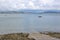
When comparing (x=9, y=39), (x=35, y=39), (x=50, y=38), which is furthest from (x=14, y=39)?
(x=50, y=38)

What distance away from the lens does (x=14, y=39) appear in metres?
9.33

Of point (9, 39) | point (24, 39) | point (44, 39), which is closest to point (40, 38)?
point (44, 39)

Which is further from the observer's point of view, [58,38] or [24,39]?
[58,38]

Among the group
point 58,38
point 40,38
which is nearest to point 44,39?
point 40,38

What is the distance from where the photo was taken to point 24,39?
936 cm

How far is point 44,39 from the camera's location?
9.65 metres

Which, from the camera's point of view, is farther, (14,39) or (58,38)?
(58,38)

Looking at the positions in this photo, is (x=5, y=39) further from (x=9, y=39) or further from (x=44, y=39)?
(x=44, y=39)

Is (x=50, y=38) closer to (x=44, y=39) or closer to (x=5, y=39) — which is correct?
(x=44, y=39)

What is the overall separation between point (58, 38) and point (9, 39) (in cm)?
265

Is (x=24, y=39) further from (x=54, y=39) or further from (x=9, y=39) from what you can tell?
(x=54, y=39)

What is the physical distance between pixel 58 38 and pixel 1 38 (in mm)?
3015

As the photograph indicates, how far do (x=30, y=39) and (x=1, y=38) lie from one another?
4.77ft

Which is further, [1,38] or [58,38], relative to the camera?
[58,38]
